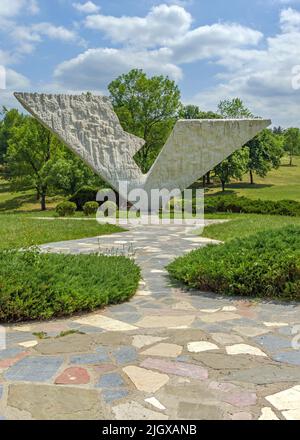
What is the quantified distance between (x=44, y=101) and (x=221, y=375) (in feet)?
50.1

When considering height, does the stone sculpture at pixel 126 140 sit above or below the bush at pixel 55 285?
above

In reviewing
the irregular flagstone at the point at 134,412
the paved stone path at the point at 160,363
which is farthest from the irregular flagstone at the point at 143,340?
the irregular flagstone at the point at 134,412

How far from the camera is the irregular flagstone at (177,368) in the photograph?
2934 millimetres

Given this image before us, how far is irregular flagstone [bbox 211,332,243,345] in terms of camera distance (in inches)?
141

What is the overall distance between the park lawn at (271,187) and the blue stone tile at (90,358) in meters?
26.7

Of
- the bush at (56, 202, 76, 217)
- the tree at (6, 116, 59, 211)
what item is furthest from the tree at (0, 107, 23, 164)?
the bush at (56, 202, 76, 217)

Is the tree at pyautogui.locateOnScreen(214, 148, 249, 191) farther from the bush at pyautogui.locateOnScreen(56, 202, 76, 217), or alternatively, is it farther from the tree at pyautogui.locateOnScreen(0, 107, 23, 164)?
the tree at pyautogui.locateOnScreen(0, 107, 23, 164)

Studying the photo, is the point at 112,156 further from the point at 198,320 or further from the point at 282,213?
the point at 198,320

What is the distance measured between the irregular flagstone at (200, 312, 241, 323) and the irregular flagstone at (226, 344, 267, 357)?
2.25ft

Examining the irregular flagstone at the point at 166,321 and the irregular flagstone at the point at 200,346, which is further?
the irregular flagstone at the point at 166,321

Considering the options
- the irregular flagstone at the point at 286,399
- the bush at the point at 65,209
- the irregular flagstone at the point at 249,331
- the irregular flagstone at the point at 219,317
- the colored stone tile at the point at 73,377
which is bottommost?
the irregular flagstone at the point at 286,399

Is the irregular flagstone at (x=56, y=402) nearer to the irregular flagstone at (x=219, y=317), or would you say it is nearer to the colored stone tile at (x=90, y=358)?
the colored stone tile at (x=90, y=358)

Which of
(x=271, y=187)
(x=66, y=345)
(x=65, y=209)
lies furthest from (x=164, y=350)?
(x=271, y=187)

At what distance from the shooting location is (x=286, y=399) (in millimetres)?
2594
